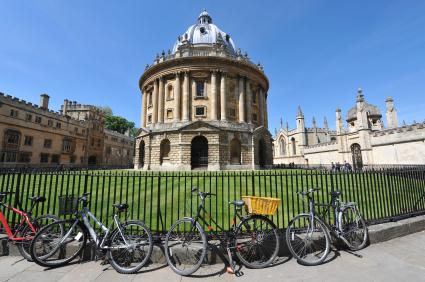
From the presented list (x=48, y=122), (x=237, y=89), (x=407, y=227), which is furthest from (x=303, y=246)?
(x=48, y=122)

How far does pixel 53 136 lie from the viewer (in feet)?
133

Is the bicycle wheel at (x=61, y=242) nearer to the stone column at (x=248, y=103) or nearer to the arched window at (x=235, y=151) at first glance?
the arched window at (x=235, y=151)

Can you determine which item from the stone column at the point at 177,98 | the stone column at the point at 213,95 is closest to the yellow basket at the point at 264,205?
the stone column at the point at 213,95

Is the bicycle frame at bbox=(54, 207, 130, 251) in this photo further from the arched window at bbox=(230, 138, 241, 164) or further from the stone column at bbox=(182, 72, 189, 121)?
the stone column at bbox=(182, 72, 189, 121)

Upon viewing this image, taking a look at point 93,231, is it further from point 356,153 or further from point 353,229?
point 356,153

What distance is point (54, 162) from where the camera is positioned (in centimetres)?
4097

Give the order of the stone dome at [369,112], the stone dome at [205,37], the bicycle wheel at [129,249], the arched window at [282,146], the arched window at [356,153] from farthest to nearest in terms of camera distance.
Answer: the arched window at [282,146] < the stone dome at [369,112] < the arched window at [356,153] < the stone dome at [205,37] < the bicycle wheel at [129,249]

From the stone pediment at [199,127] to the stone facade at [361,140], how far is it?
957 inches

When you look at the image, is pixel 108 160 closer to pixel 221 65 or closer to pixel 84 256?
pixel 221 65

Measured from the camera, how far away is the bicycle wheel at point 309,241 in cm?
454

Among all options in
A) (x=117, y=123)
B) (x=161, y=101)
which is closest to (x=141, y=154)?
(x=161, y=101)

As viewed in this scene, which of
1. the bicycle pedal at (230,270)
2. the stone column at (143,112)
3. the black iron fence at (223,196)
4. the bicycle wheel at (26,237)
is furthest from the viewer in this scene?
the stone column at (143,112)

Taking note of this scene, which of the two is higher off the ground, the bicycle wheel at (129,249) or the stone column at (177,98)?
the stone column at (177,98)

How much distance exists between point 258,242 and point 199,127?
22.0m
